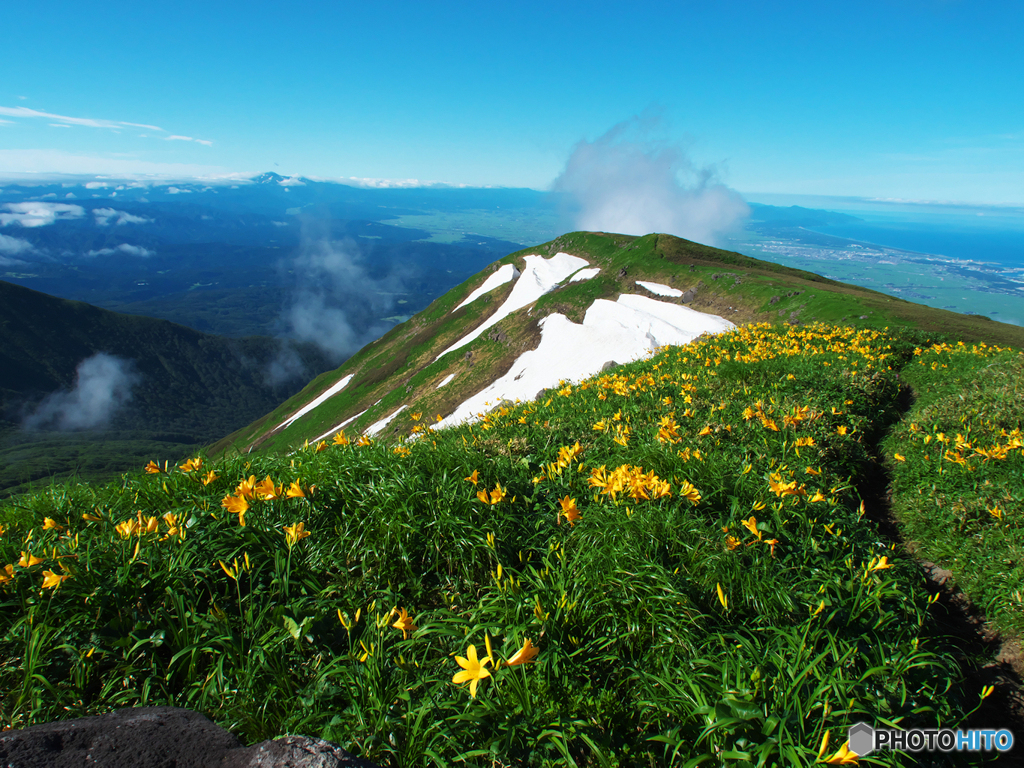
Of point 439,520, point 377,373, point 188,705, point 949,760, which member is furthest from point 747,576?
point 377,373

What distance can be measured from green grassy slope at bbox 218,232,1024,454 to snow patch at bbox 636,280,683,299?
610 mm

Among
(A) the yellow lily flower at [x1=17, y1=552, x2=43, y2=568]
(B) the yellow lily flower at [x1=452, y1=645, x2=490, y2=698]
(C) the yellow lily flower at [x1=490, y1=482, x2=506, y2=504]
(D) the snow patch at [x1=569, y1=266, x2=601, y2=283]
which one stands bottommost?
(A) the yellow lily flower at [x1=17, y1=552, x2=43, y2=568]

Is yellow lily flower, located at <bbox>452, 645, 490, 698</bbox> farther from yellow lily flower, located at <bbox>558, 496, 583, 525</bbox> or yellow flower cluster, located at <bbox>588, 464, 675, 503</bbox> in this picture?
yellow flower cluster, located at <bbox>588, 464, 675, 503</bbox>

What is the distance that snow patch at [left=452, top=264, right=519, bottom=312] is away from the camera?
196 ft

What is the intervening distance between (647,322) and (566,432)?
29861 mm

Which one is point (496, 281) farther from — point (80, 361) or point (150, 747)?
point (80, 361)

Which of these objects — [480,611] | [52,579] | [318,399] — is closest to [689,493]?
[480,611]

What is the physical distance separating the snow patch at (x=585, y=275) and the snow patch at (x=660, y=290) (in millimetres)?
6134

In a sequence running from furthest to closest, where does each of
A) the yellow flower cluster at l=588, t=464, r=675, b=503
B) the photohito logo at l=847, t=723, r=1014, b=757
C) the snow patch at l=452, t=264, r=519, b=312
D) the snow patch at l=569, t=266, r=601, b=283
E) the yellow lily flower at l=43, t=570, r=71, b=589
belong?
the snow patch at l=452, t=264, r=519, b=312
the snow patch at l=569, t=266, r=601, b=283
the yellow flower cluster at l=588, t=464, r=675, b=503
the yellow lily flower at l=43, t=570, r=71, b=589
the photohito logo at l=847, t=723, r=1014, b=757

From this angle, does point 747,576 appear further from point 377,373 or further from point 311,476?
point 377,373

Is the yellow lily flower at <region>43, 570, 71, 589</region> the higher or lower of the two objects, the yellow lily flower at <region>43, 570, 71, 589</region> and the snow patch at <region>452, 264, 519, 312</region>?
the lower

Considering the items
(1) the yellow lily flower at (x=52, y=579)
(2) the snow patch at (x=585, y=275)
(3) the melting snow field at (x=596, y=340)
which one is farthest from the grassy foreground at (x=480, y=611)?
(2) the snow patch at (x=585, y=275)

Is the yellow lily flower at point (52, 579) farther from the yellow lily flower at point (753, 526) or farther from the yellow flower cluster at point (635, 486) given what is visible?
the yellow lily flower at point (753, 526)

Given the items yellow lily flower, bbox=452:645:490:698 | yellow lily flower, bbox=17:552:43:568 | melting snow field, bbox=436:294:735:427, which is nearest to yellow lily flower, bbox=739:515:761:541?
yellow lily flower, bbox=452:645:490:698
